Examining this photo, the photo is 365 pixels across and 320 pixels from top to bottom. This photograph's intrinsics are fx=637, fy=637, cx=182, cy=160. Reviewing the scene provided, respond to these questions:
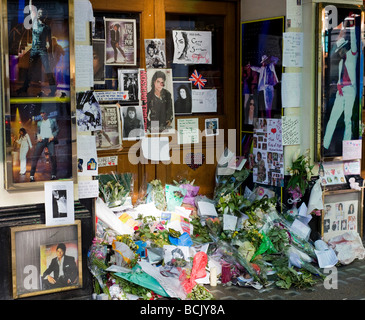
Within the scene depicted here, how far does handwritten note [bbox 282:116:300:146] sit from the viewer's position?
23.5ft

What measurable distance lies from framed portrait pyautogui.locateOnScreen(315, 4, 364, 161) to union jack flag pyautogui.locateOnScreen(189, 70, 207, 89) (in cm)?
135

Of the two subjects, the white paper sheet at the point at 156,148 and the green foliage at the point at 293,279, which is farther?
the white paper sheet at the point at 156,148

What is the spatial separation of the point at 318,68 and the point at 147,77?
1.91m

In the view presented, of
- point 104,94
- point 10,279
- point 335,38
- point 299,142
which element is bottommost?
point 10,279

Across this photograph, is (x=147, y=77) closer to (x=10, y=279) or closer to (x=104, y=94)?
(x=104, y=94)

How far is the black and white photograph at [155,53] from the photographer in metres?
7.05

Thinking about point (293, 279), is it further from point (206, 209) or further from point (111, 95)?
point (111, 95)

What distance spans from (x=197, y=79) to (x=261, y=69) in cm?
76

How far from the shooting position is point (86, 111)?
582 cm

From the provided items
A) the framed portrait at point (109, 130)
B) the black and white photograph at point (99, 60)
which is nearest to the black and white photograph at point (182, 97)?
the framed portrait at point (109, 130)

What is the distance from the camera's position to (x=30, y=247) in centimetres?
546

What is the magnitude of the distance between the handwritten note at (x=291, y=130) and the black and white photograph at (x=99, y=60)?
2.08m

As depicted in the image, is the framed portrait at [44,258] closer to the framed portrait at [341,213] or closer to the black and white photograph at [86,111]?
the black and white photograph at [86,111]

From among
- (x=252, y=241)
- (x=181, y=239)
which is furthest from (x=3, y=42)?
(x=252, y=241)
